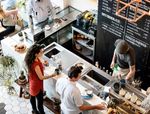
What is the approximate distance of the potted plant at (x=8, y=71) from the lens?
213 inches

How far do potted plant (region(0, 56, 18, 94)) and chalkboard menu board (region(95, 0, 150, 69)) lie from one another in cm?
173

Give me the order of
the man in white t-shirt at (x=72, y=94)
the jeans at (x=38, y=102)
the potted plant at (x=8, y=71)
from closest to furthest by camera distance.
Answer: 1. the man in white t-shirt at (x=72, y=94)
2. the jeans at (x=38, y=102)
3. the potted plant at (x=8, y=71)

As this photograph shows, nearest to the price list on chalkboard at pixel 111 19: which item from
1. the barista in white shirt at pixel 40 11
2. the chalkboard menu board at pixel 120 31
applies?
the chalkboard menu board at pixel 120 31

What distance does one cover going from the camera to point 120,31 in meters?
5.63

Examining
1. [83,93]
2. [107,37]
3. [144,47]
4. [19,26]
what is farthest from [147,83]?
[19,26]

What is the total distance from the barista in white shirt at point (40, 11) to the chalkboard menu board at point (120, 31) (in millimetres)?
1086

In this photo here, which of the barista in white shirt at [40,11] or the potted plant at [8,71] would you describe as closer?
the potted plant at [8,71]

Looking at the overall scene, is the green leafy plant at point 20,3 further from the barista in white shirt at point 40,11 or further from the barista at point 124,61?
the barista at point 124,61

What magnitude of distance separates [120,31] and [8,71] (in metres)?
2.20

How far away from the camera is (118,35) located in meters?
5.71

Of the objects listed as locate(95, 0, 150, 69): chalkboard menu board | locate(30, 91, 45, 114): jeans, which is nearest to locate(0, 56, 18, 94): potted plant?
locate(30, 91, 45, 114): jeans

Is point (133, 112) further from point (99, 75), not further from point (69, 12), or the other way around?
point (69, 12)

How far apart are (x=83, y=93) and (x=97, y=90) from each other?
264 millimetres

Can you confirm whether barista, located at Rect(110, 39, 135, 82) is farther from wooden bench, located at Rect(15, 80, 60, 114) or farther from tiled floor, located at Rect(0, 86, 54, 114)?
tiled floor, located at Rect(0, 86, 54, 114)
